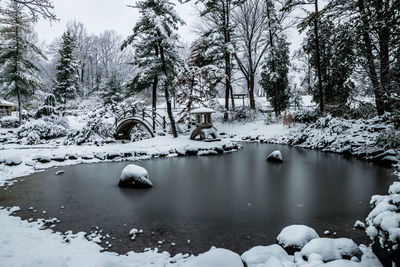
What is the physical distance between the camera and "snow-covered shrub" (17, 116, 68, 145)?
1806 cm

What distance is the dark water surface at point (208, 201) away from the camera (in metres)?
4.46

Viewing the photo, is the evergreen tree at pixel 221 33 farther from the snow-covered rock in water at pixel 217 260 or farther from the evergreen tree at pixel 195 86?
the snow-covered rock in water at pixel 217 260

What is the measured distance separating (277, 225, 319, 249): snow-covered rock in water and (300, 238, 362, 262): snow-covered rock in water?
0.82 feet

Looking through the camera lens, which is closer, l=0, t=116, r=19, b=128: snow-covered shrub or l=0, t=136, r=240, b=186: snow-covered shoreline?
l=0, t=136, r=240, b=186: snow-covered shoreline

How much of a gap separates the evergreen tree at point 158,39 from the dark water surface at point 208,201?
812 centimetres

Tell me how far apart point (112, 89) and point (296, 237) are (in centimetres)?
2611

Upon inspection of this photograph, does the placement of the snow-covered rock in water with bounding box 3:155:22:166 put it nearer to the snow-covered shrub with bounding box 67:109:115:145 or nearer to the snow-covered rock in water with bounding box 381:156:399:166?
the snow-covered shrub with bounding box 67:109:115:145

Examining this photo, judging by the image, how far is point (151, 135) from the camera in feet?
57.7

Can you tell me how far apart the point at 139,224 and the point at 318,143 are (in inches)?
509

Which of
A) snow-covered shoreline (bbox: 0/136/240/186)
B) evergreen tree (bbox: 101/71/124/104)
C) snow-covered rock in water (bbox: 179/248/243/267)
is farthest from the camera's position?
evergreen tree (bbox: 101/71/124/104)

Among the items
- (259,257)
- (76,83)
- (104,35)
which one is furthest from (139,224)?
(104,35)

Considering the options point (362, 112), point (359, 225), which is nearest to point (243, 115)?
point (362, 112)

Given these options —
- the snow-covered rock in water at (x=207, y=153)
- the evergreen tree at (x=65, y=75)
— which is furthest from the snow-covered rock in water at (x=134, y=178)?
the evergreen tree at (x=65, y=75)

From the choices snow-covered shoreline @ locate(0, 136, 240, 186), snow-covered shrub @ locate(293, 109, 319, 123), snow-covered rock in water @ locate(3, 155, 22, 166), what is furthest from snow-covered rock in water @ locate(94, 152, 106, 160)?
snow-covered shrub @ locate(293, 109, 319, 123)
